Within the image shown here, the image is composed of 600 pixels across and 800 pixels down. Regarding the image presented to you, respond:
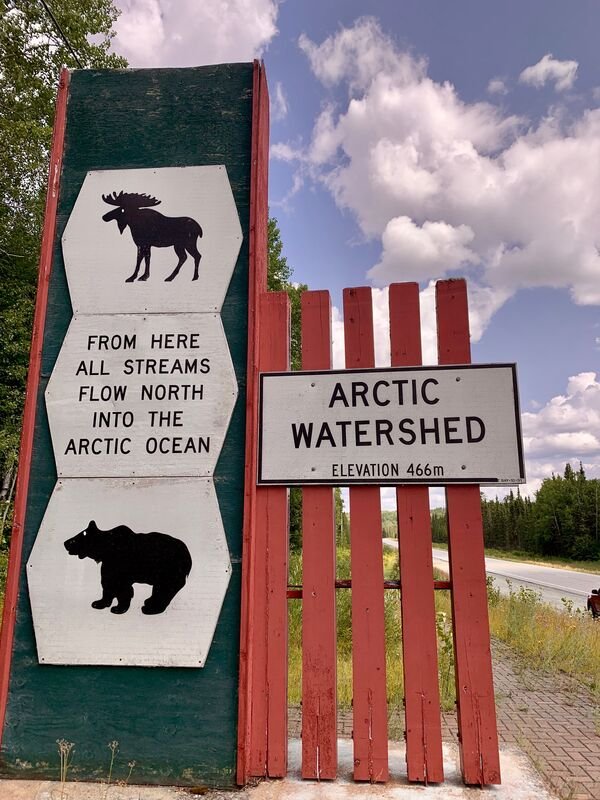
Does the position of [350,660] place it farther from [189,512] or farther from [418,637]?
[189,512]

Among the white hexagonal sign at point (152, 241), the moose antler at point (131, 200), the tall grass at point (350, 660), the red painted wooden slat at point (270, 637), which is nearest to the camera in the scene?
the red painted wooden slat at point (270, 637)

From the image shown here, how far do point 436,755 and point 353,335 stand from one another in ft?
8.36

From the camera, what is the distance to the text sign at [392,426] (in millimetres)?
3348

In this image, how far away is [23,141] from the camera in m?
12.9

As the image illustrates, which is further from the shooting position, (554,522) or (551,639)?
(554,522)

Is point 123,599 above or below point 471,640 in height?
above

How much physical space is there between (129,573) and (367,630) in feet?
4.88

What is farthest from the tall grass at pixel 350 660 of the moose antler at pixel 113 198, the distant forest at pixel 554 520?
the distant forest at pixel 554 520

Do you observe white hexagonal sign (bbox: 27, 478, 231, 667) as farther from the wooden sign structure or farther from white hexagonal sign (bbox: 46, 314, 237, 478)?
white hexagonal sign (bbox: 46, 314, 237, 478)

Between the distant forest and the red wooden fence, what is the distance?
58792 mm

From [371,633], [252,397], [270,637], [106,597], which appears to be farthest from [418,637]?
[106,597]

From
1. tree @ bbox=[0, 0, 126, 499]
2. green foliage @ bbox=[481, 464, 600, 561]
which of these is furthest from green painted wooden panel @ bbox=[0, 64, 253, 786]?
green foliage @ bbox=[481, 464, 600, 561]

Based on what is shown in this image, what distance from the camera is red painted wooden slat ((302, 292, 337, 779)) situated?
10.3 feet

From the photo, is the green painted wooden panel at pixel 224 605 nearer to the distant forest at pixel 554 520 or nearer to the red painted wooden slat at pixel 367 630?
the red painted wooden slat at pixel 367 630
